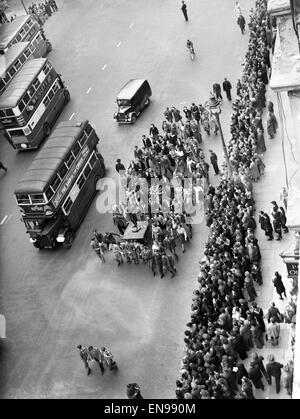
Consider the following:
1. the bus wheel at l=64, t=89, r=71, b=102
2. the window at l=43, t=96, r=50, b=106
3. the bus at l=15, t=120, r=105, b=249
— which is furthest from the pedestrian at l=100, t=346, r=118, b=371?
the bus wheel at l=64, t=89, r=71, b=102

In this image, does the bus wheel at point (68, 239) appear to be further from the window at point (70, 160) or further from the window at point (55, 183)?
the window at point (70, 160)

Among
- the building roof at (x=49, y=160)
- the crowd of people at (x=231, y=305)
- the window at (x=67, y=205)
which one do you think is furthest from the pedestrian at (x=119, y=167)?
the crowd of people at (x=231, y=305)

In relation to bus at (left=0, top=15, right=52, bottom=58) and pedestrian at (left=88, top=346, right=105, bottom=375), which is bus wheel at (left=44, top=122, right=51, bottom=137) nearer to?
bus at (left=0, top=15, right=52, bottom=58)

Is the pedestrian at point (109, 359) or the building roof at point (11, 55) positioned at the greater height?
the building roof at point (11, 55)

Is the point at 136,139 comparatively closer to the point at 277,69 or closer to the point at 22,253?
the point at 22,253

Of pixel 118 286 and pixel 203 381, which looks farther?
pixel 118 286

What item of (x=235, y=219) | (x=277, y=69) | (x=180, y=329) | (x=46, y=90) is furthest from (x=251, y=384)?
(x=46, y=90)
